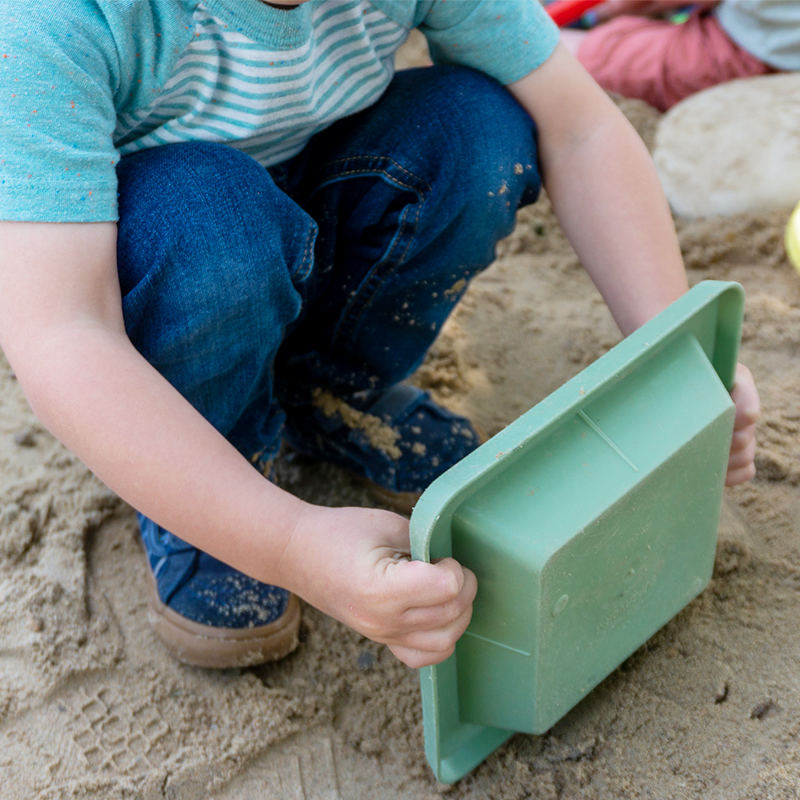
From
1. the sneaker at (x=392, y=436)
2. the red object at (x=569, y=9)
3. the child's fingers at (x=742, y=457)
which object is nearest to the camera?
the child's fingers at (x=742, y=457)

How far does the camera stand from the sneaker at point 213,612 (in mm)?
948

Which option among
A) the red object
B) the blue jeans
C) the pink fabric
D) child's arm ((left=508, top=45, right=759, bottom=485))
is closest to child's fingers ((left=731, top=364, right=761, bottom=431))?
child's arm ((left=508, top=45, right=759, bottom=485))

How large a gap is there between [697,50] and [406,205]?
1211mm

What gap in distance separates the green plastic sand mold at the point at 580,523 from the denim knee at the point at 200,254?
32 centimetres

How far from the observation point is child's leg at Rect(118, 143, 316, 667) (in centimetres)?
79

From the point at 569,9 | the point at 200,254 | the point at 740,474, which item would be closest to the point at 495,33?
the point at 200,254


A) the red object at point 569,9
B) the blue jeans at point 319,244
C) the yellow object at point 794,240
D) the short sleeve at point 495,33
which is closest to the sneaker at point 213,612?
the blue jeans at point 319,244

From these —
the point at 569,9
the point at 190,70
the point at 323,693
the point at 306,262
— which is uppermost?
the point at 190,70

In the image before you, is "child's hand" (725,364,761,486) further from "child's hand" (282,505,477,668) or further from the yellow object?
the yellow object

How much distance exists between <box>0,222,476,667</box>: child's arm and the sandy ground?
0.25 meters

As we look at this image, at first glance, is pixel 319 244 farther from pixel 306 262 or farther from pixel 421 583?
pixel 421 583

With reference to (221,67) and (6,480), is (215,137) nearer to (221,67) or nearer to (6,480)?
(221,67)

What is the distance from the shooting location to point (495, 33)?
3.18 feet

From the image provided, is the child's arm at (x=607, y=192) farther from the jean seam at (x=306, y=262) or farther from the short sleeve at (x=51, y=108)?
the short sleeve at (x=51, y=108)
